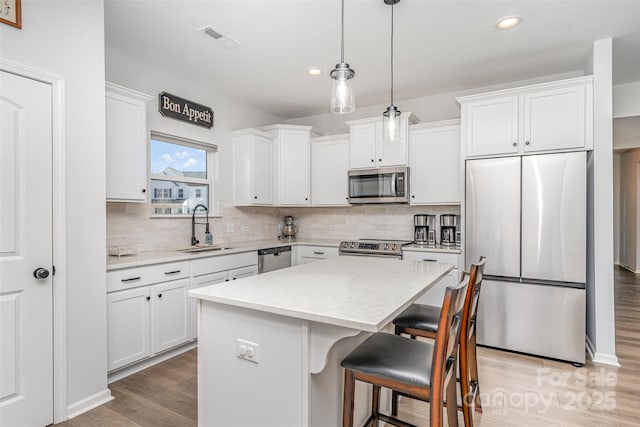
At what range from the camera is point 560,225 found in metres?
2.91

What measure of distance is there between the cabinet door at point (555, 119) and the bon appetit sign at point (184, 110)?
327 cm

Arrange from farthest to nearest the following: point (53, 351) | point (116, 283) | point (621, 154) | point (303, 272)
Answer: point (621, 154) → point (116, 283) → point (303, 272) → point (53, 351)

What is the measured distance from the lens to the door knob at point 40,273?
1.95 metres

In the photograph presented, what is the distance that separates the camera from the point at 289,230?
5043 millimetres

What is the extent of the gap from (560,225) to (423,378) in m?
2.34

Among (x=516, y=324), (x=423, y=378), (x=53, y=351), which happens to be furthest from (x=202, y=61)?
(x=516, y=324)

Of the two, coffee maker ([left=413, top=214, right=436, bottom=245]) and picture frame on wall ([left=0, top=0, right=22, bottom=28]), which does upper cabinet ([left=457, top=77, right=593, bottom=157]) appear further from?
picture frame on wall ([left=0, top=0, right=22, bottom=28])

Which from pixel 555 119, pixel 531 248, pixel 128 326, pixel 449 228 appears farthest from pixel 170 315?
pixel 555 119

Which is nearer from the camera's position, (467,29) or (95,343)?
(95,343)

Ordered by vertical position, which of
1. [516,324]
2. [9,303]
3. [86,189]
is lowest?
[516,324]

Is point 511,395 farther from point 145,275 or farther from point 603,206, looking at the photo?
point 145,275

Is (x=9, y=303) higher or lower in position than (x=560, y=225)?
lower

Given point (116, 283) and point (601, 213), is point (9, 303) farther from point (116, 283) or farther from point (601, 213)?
point (601, 213)

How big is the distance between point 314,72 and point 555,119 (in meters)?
2.26
